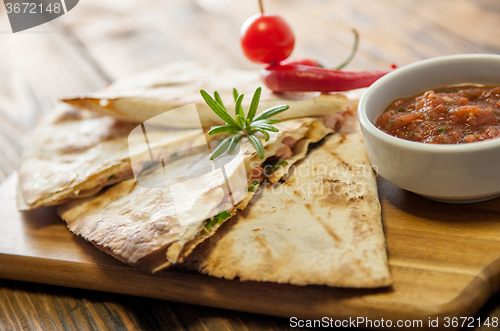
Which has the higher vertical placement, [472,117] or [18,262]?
[472,117]

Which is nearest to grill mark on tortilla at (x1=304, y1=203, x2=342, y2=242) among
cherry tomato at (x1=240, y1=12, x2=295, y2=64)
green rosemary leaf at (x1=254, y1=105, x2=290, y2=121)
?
green rosemary leaf at (x1=254, y1=105, x2=290, y2=121)

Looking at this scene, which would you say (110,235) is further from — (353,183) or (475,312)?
(475,312)

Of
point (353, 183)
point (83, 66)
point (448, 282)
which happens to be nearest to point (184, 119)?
point (353, 183)

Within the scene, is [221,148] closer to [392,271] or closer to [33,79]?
[392,271]

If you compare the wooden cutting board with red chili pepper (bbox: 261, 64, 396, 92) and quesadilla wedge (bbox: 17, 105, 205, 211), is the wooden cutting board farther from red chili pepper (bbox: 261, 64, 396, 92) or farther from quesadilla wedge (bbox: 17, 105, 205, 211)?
red chili pepper (bbox: 261, 64, 396, 92)

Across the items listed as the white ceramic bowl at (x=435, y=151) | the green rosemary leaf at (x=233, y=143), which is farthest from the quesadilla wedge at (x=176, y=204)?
the white ceramic bowl at (x=435, y=151)

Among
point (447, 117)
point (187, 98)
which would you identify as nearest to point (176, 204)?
point (187, 98)
